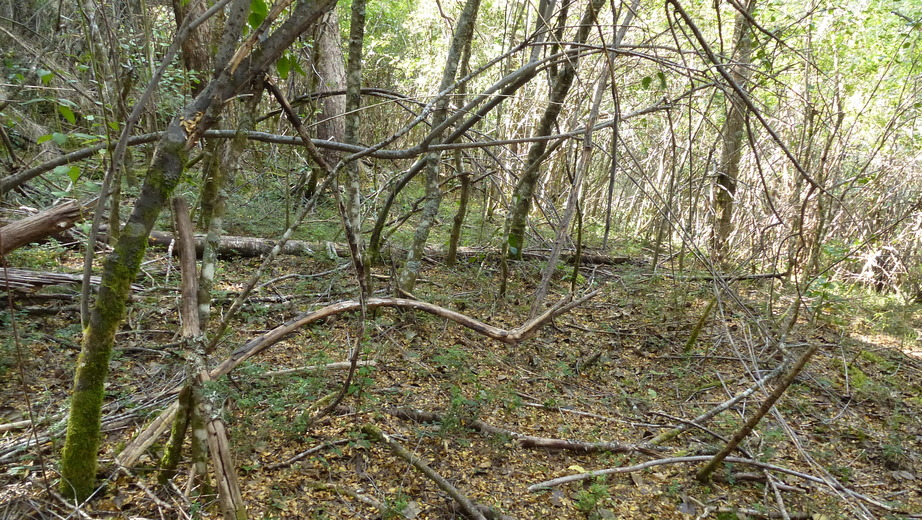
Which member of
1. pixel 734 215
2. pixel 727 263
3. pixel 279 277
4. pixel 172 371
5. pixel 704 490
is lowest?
pixel 704 490

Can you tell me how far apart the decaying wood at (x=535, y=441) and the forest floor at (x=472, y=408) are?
0.10 feet

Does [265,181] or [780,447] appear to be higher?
[265,181]

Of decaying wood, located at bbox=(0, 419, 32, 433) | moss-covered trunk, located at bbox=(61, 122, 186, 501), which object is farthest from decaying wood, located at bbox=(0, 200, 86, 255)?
moss-covered trunk, located at bbox=(61, 122, 186, 501)

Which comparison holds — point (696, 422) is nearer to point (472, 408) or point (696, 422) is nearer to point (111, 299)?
point (472, 408)

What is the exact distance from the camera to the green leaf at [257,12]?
1700 millimetres

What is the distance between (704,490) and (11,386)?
3.94 metres

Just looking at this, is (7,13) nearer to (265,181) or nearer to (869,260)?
(265,181)

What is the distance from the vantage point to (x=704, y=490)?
3.00m

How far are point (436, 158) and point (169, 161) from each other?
2.37 metres

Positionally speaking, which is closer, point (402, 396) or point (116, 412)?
point (116, 412)

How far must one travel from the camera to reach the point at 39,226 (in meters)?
3.57

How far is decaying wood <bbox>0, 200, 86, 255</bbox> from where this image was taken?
3484mm

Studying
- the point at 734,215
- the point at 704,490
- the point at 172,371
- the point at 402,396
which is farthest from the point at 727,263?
the point at 172,371

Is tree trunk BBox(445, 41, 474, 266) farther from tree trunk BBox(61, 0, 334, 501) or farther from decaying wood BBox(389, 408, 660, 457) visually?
tree trunk BBox(61, 0, 334, 501)
